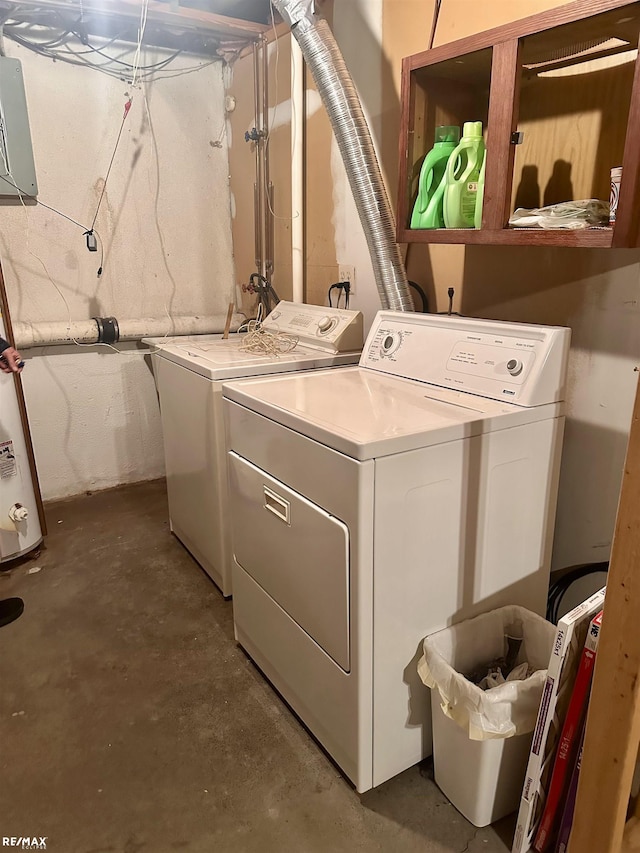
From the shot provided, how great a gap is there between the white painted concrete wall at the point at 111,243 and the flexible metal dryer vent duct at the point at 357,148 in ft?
4.38

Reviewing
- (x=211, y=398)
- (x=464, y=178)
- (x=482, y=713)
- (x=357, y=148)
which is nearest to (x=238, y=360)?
(x=211, y=398)

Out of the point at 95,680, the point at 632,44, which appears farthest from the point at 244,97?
the point at 95,680

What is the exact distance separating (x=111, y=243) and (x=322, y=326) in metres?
1.46

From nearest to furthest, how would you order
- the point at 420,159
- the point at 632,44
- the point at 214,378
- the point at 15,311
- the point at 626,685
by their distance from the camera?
the point at 626,685
the point at 632,44
the point at 420,159
the point at 214,378
the point at 15,311

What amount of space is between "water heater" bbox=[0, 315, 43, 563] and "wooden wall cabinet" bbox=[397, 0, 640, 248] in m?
1.72

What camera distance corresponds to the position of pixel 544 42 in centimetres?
144

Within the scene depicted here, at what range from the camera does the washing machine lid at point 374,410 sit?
Result: 128 cm

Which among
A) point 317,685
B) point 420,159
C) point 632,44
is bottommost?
point 317,685

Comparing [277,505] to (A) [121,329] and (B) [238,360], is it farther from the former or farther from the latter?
(A) [121,329]

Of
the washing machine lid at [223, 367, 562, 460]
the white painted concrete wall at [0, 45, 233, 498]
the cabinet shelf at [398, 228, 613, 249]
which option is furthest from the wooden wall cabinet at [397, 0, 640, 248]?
the white painted concrete wall at [0, 45, 233, 498]

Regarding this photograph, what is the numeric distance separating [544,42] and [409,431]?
1.04m

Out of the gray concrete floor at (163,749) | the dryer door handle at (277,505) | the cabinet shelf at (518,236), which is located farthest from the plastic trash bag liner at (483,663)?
the cabinet shelf at (518,236)

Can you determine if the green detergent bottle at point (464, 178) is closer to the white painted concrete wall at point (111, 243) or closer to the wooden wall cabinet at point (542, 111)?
the wooden wall cabinet at point (542, 111)

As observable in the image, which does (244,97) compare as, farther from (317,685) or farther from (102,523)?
(317,685)
